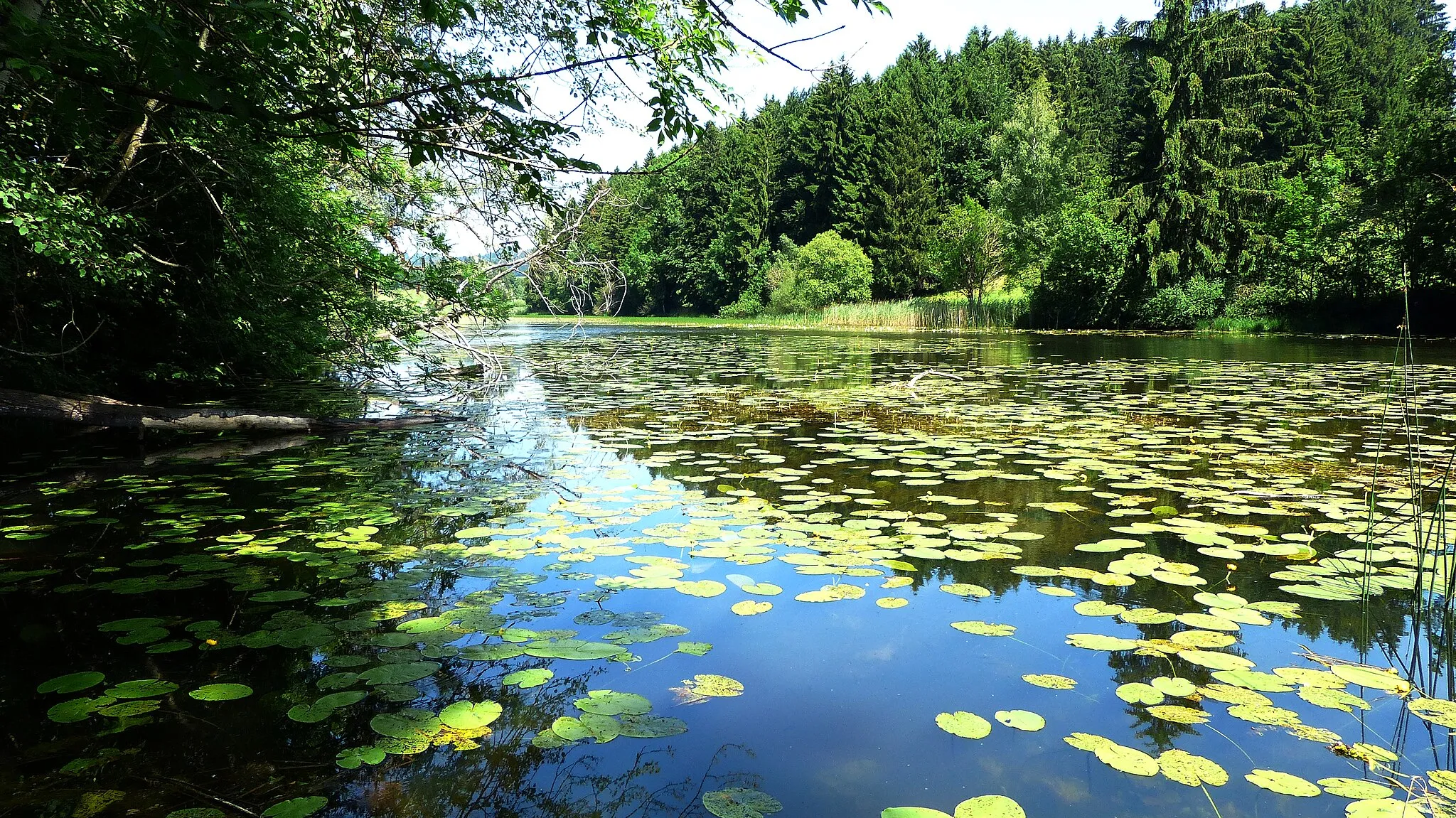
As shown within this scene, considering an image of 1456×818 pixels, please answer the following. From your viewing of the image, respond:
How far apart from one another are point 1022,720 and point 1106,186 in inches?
1427

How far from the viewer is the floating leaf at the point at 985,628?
8.26 ft

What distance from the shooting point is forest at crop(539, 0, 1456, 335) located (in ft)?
69.4

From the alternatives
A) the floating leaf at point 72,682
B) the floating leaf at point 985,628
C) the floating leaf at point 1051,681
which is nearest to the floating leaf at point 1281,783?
the floating leaf at point 1051,681

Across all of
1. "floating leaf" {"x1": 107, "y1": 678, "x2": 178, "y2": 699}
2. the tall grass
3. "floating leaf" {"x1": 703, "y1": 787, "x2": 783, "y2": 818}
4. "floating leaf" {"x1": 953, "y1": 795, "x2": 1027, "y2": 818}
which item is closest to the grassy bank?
the tall grass

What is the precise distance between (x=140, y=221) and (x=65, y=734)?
507 centimetres

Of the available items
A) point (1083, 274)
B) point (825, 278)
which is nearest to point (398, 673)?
point (1083, 274)

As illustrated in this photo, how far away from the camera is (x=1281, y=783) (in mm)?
1658

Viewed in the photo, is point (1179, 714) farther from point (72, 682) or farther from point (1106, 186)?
point (1106, 186)

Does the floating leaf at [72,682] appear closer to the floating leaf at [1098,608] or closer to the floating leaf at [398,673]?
the floating leaf at [398,673]

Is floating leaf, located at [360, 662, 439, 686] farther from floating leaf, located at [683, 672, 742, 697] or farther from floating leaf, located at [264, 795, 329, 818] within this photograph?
floating leaf, located at [683, 672, 742, 697]

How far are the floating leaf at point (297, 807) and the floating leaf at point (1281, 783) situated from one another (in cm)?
192

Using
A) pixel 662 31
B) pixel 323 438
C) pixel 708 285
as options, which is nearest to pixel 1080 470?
pixel 662 31

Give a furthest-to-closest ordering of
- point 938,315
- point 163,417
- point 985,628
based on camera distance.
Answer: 1. point 938,315
2. point 163,417
3. point 985,628

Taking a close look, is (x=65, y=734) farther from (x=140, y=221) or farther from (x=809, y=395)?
(x=809, y=395)
